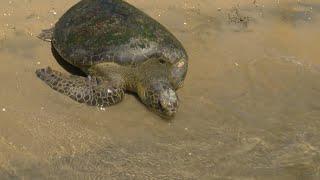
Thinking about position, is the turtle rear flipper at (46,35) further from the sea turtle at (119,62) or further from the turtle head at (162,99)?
the turtle head at (162,99)

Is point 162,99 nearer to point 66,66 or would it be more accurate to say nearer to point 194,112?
point 194,112

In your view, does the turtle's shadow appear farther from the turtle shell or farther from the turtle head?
the turtle head

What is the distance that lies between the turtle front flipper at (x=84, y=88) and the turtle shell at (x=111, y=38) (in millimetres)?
205

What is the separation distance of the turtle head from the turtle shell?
35 cm

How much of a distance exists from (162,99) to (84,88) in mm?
819

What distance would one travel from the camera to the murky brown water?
4.94m

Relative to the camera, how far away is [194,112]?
577 centimetres

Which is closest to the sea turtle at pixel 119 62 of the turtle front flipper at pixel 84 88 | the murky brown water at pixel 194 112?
the turtle front flipper at pixel 84 88

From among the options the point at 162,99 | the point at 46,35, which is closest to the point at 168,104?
the point at 162,99

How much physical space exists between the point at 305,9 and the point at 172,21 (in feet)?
6.69

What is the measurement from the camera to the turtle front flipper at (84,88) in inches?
218

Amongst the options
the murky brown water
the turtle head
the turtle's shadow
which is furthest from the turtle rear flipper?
the turtle head

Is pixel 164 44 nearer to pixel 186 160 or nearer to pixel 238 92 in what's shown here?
pixel 238 92

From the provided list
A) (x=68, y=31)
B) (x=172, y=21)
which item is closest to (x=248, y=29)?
(x=172, y=21)
